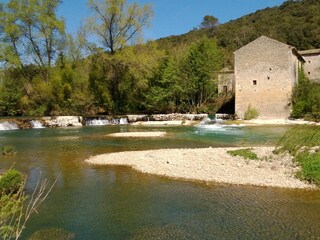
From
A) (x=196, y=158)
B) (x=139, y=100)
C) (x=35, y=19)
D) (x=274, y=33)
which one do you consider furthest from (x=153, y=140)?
(x=274, y=33)

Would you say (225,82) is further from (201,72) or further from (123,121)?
(123,121)

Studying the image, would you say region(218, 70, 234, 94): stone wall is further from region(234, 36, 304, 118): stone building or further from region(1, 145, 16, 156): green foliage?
region(1, 145, 16, 156): green foliage

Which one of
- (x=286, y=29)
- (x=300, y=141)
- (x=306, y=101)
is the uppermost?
(x=286, y=29)

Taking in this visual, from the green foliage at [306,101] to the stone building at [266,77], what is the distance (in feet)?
2.05

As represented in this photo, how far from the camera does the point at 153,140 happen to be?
21344 mm

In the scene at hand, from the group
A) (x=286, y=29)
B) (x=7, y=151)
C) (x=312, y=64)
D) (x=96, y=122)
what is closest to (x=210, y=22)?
(x=286, y=29)

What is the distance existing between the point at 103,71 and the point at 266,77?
18.0 m

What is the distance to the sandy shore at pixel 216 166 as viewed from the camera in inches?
421

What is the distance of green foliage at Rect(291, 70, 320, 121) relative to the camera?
105 feet

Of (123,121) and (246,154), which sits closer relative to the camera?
(246,154)

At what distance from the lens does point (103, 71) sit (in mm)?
41906

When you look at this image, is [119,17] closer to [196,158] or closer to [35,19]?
[35,19]

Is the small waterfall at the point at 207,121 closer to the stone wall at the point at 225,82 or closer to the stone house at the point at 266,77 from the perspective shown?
the stone house at the point at 266,77

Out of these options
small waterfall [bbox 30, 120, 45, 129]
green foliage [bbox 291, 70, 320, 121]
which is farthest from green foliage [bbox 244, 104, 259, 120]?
small waterfall [bbox 30, 120, 45, 129]
